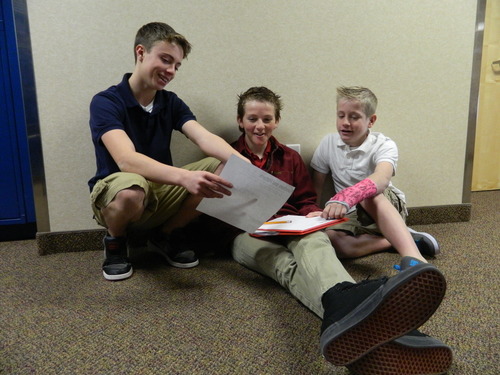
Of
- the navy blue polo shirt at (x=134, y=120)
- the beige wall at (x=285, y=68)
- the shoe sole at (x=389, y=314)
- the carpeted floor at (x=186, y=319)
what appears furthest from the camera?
the beige wall at (x=285, y=68)

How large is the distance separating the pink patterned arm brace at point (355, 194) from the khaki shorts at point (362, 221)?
0.39 feet

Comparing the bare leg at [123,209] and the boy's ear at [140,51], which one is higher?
the boy's ear at [140,51]

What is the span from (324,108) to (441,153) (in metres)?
0.61

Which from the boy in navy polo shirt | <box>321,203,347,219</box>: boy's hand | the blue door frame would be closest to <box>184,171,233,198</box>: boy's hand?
the boy in navy polo shirt

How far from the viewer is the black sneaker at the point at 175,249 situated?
1235 millimetres

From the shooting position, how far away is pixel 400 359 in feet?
2.05

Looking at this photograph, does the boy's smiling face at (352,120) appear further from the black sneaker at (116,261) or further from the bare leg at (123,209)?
the black sneaker at (116,261)

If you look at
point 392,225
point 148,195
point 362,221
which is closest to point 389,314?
point 392,225

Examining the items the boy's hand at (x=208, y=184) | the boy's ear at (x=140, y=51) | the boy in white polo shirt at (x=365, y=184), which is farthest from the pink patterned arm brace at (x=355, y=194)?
the boy's ear at (x=140, y=51)

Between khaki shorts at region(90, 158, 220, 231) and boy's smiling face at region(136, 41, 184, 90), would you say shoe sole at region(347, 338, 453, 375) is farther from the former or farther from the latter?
boy's smiling face at region(136, 41, 184, 90)

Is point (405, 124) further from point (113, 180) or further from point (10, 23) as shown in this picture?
point (10, 23)

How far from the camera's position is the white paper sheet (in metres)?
0.89

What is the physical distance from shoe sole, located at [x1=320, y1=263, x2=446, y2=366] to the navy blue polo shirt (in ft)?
2.75

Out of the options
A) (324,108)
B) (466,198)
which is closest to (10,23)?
(324,108)
